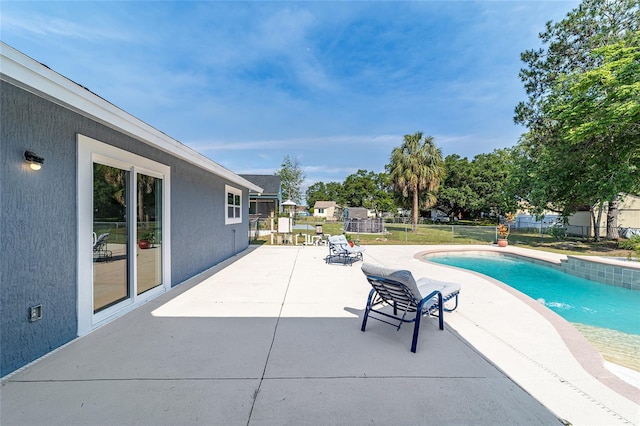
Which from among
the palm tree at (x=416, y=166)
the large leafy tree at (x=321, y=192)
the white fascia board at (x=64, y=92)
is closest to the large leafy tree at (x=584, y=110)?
the palm tree at (x=416, y=166)

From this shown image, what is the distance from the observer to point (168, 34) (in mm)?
9234

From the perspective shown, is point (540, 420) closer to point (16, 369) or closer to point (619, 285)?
point (16, 369)

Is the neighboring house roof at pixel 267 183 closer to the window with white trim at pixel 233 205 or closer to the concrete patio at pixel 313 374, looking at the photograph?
the window with white trim at pixel 233 205

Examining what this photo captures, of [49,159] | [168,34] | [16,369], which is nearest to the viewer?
[16,369]

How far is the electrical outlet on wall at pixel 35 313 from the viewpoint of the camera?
2.70 metres

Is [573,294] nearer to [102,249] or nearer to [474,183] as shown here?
[102,249]

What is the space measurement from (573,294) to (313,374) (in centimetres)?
771

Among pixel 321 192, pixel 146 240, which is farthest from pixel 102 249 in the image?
pixel 321 192

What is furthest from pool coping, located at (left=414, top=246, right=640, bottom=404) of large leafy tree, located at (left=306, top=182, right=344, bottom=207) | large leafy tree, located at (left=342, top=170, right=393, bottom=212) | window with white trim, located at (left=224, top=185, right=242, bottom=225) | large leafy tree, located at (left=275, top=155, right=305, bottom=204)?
large leafy tree, located at (left=306, top=182, right=344, bottom=207)

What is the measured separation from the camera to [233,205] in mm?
10062

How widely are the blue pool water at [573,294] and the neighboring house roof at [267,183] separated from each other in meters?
18.0

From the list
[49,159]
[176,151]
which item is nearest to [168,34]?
[176,151]

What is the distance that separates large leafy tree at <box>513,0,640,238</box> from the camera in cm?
1020

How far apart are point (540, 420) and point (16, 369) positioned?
14.8 ft
